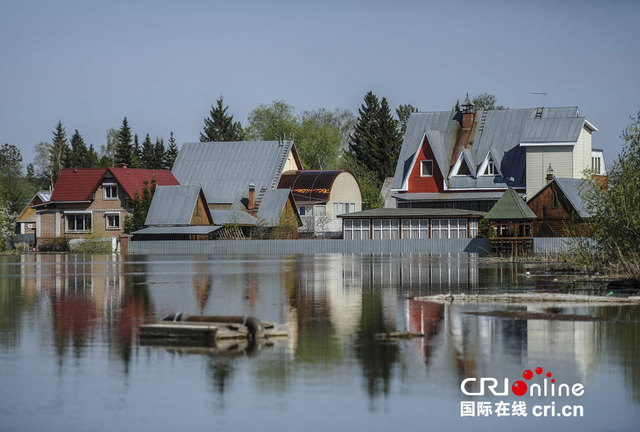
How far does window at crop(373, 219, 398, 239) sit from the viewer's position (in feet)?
254

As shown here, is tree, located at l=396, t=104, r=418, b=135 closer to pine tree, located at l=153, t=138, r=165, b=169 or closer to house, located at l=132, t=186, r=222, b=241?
pine tree, located at l=153, t=138, r=165, b=169

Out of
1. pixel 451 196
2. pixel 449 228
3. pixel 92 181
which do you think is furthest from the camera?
pixel 92 181

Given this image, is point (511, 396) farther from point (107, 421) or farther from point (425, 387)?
point (107, 421)

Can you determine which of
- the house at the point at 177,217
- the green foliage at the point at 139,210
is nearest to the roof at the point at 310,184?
the house at the point at 177,217

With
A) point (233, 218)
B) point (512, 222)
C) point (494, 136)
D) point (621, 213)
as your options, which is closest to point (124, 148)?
point (233, 218)

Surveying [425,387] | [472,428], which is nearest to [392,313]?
[425,387]

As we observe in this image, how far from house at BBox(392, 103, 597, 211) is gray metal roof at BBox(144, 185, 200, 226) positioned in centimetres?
1633

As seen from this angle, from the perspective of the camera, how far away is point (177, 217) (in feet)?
271

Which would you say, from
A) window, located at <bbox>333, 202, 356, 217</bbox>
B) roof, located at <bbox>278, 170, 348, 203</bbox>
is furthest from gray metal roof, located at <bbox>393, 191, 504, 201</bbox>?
window, located at <bbox>333, 202, 356, 217</bbox>

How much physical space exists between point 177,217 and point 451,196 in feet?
70.9

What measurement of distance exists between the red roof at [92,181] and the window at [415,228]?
2366 cm

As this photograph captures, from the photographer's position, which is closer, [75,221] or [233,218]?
[233,218]

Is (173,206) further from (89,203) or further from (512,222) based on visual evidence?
(512,222)

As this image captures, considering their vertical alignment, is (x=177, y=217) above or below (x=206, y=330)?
above
